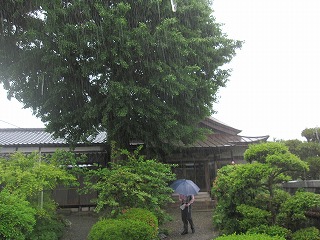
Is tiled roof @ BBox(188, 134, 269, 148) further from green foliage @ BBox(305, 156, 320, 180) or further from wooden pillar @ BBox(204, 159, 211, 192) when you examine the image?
green foliage @ BBox(305, 156, 320, 180)

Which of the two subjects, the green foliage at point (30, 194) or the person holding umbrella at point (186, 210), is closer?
the green foliage at point (30, 194)

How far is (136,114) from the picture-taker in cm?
1032

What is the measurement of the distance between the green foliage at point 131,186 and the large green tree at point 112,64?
1.73 metres

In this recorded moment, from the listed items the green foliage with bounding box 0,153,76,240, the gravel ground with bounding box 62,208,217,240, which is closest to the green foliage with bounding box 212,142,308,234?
the gravel ground with bounding box 62,208,217,240

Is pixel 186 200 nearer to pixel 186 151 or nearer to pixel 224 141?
pixel 186 151

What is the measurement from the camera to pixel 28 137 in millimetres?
18484

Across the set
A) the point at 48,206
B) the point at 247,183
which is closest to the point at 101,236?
the point at 48,206

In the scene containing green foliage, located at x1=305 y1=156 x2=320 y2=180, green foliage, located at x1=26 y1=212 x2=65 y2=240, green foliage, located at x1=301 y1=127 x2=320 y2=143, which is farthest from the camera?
green foliage, located at x1=301 y1=127 x2=320 y2=143

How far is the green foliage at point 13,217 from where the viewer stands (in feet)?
19.3

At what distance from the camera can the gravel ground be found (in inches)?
373

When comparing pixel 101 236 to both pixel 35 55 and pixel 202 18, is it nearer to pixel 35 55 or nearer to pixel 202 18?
pixel 35 55

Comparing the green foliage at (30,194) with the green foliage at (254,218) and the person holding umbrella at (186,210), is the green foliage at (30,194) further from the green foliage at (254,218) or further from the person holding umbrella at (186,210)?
Result: the green foliage at (254,218)

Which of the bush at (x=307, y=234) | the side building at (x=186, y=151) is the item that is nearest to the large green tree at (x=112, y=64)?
the side building at (x=186, y=151)

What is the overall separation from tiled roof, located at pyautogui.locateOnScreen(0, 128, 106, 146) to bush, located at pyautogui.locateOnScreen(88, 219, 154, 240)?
9.55 metres
